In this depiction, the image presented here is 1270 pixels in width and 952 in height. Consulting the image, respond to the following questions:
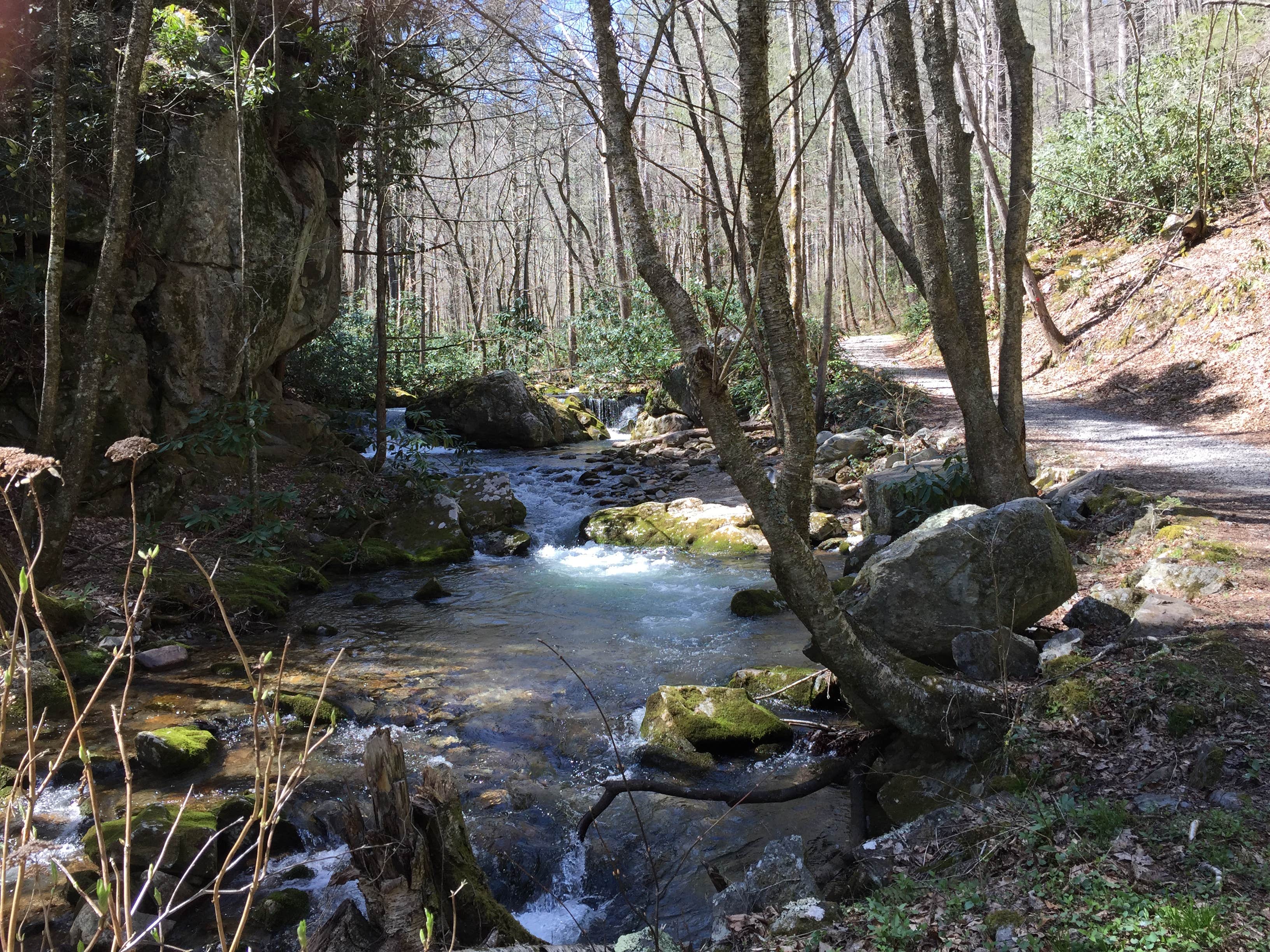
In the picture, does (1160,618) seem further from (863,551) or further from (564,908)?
(564,908)

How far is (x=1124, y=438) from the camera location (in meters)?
10.8

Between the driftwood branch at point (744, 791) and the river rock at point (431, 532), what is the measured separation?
241 inches

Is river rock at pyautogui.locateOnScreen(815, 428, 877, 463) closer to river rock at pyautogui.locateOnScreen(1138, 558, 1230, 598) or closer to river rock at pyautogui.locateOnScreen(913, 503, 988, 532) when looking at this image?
river rock at pyautogui.locateOnScreen(913, 503, 988, 532)

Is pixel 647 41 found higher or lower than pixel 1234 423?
higher

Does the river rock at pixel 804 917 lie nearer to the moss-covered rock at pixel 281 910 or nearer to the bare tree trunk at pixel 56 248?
the moss-covered rock at pixel 281 910

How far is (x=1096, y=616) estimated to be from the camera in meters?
5.45

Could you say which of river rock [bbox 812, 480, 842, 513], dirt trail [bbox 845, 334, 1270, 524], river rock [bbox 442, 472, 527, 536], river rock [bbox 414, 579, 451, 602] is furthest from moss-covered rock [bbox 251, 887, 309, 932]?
river rock [bbox 812, 480, 842, 513]

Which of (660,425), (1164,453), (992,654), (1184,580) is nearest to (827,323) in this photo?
(660,425)

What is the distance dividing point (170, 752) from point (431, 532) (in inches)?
246

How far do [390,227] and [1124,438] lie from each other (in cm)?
2398

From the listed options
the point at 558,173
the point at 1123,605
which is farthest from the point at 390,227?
the point at 1123,605

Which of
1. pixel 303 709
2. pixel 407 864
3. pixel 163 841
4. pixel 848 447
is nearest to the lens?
A: pixel 407 864

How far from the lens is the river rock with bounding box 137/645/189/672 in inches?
264

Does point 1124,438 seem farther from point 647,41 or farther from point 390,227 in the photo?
point 390,227
